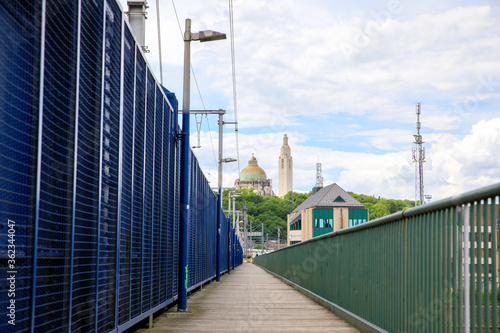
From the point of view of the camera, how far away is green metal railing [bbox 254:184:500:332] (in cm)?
399

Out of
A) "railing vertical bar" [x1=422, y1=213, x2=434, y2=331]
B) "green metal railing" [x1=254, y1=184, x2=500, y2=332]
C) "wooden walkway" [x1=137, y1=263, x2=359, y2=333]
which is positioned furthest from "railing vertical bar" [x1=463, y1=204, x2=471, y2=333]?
"wooden walkway" [x1=137, y1=263, x2=359, y2=333]

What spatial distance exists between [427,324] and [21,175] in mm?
3528

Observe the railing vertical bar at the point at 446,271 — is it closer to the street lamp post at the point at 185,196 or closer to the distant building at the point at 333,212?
the street lamp post at the point at 185,196

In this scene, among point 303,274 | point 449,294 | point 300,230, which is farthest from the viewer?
point 300,230

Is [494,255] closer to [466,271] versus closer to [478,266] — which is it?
[478,266]

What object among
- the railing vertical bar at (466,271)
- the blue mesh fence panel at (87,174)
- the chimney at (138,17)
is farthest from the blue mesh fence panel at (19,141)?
the chimney at (138,17)

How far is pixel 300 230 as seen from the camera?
105 m

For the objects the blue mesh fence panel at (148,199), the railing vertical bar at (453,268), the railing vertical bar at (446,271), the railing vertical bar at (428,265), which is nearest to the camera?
the railing vertical bar at (453,268)

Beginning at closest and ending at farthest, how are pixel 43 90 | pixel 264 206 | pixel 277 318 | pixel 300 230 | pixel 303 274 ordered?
1. pixel 43 90
2. pixel 277 318
3. pixel 303 274
4. pixel 300 230
5. pixel 264 206

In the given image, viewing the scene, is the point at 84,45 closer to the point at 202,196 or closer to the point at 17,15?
the point at 17,15

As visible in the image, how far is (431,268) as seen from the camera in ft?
16.6

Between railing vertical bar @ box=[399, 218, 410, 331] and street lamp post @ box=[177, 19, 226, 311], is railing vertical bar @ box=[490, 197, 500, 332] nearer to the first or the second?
railing vertical bar @ box=[399, 218, 410, 331]

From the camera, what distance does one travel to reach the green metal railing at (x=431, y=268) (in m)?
3.99

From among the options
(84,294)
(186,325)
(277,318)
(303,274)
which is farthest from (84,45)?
(303,274)
